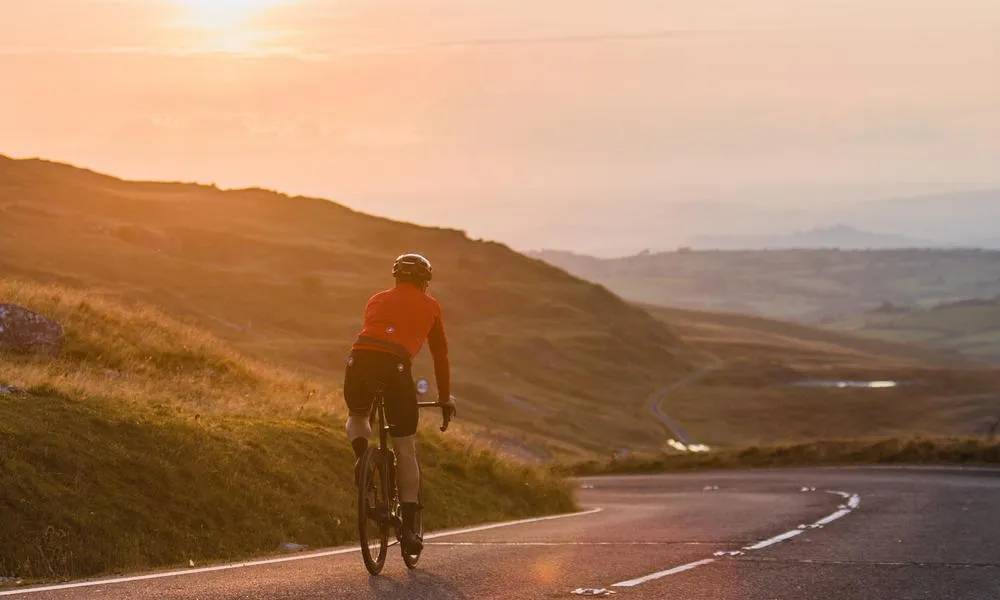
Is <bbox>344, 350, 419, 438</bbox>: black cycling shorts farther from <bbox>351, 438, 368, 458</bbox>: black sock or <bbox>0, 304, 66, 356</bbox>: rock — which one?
<bbox>0, 304, 66, 356</bbox>: rock

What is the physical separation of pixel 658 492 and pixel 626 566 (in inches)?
882

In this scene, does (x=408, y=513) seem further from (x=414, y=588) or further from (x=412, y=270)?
(x=412, y=270)

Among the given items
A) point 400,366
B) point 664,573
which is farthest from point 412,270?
point 664,573

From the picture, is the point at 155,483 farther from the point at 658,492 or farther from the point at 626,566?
the point at 658,492

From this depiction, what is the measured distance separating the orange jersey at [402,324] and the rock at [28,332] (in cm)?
1480

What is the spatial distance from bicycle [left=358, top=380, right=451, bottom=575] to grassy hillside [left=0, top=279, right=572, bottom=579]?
3.29 m

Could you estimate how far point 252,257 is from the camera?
506 feet

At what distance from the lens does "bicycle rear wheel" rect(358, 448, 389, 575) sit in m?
10.5

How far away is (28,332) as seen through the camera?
2445cm

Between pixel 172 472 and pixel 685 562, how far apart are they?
→ 21.6 feet

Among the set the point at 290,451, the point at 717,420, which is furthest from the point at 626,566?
the point at 717,420

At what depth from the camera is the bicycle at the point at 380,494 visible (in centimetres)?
1054

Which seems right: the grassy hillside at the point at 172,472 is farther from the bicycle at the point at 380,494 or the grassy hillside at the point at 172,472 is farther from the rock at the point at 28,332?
the bicycle at the point at 380,494

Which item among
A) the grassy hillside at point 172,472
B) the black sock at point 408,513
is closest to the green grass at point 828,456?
the grassy hillside at point 172,472
